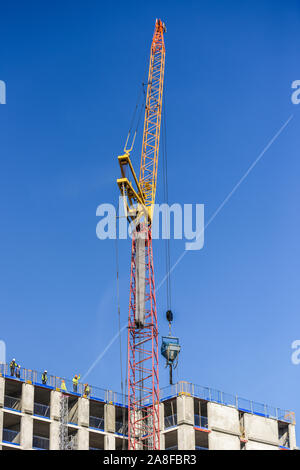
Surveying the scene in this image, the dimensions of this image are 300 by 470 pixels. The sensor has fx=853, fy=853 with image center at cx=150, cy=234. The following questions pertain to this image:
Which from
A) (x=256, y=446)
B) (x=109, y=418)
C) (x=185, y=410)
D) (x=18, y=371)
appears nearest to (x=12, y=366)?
(x=18, y=371)

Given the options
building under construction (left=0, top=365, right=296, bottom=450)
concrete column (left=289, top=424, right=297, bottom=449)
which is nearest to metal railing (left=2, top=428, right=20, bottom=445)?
building under construction (left=0, top=365, right=296, bottom=450)

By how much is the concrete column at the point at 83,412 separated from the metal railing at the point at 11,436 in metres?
8.75

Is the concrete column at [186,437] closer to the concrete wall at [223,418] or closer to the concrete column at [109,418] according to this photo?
the concrete wall at [223,418]

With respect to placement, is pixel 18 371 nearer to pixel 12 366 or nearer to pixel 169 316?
pixel 12 366

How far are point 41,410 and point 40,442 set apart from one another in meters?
3.59

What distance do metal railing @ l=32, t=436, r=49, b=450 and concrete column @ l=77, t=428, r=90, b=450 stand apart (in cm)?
404

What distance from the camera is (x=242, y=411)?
349 feet

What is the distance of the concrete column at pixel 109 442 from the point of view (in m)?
103

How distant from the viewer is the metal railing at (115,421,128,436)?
10481cm

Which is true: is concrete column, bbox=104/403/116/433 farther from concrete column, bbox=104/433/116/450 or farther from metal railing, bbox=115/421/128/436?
metal railing, bbox=115/421/128/436

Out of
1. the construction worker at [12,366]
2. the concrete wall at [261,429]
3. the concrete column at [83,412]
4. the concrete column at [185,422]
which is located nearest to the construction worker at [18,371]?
the construction worker at [12,366]
